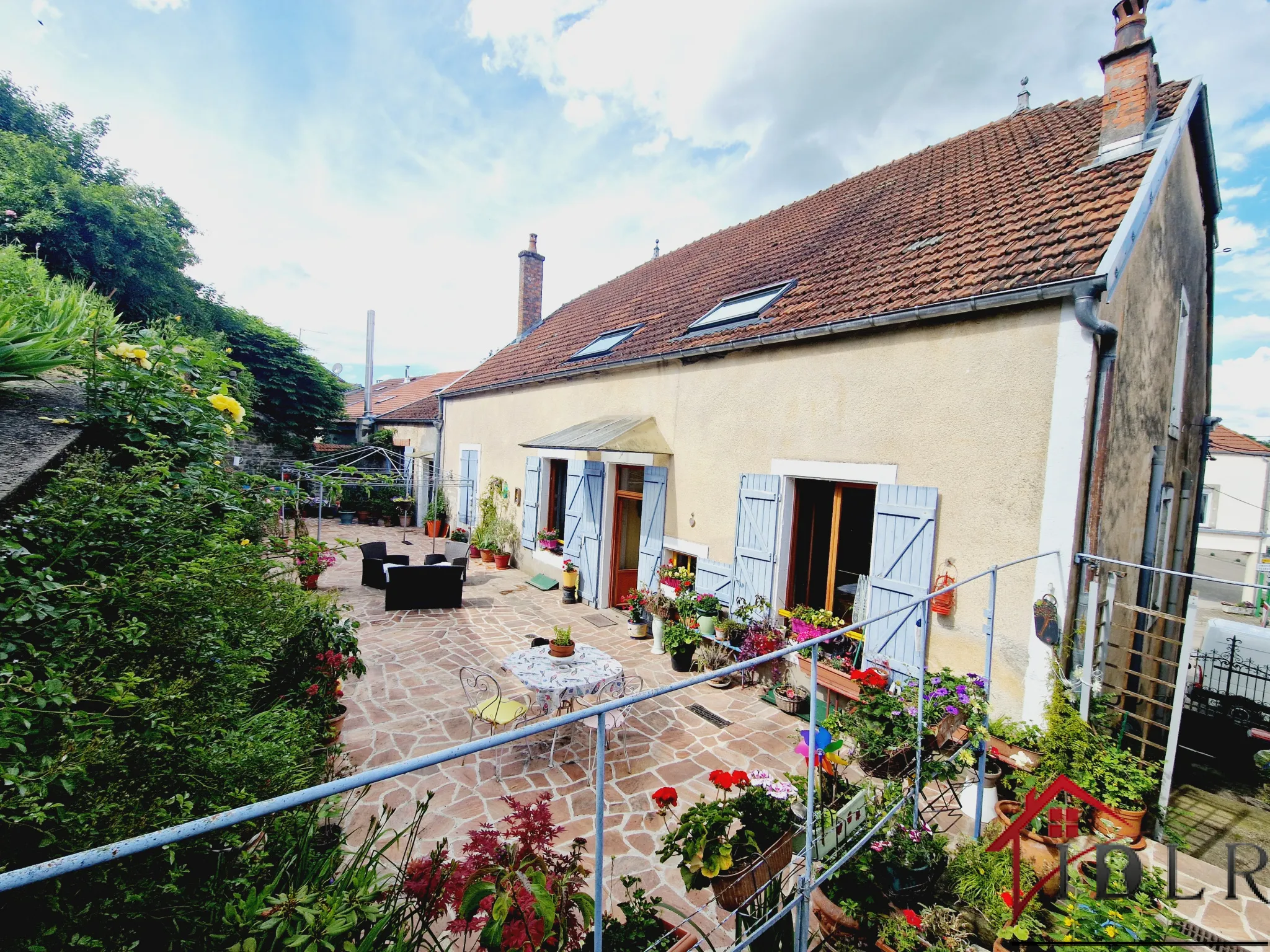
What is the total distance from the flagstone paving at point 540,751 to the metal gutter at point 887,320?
14.7 feet

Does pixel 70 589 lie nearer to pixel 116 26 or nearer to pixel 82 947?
pixel 82 947

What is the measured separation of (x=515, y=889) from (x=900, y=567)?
187 inches

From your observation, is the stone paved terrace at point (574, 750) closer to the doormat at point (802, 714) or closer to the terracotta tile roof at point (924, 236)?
the doormat at point (802, 714)

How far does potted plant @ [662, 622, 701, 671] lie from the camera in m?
7.06

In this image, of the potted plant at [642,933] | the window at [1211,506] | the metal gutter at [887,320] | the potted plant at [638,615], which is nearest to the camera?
the potted plant at [642,933]

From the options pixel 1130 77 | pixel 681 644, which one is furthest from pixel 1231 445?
pixel 681 644

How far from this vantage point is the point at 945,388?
17.0 feet

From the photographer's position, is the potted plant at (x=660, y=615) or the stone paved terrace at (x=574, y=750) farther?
the potted plant at (x=660, y=615)

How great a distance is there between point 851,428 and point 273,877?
5.95 m

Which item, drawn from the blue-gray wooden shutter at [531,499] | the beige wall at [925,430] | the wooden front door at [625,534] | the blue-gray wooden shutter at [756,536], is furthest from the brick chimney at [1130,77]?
the blue-gray wooden shutter at [531,499]

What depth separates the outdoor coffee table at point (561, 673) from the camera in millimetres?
5125

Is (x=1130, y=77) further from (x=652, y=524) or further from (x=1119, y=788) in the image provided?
(x=652, y=524)

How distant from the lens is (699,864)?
9.06 feet

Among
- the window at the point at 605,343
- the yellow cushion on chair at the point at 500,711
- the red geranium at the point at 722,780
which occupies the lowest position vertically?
the yellow cushion on chair at the point at 500,711
